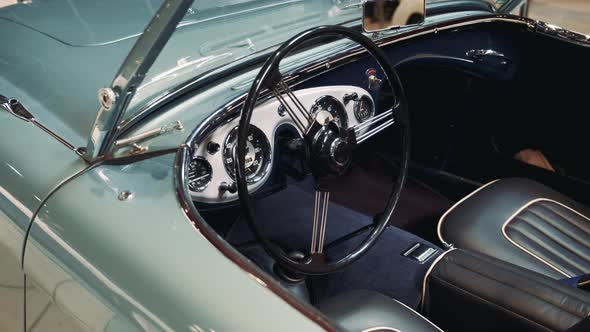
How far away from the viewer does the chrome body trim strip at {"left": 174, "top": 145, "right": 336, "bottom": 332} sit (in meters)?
0.84

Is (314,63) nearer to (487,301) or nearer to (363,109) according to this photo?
(363,109)

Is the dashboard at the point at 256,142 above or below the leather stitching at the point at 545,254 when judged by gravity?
above

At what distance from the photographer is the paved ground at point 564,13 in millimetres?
5500

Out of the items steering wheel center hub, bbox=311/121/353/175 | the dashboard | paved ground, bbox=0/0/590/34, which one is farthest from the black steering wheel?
paved ground, bbox=0/0/590/34

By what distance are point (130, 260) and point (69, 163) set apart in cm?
35

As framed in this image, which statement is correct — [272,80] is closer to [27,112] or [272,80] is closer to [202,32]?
[202,32]

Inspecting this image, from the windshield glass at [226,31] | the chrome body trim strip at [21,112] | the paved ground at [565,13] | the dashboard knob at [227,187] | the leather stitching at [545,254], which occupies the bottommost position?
the paved ground at [565,13]

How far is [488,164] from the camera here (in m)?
2.40

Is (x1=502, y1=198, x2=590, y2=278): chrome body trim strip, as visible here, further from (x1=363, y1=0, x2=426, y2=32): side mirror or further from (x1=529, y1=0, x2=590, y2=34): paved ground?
(x1=529, y1=0, x2=590, y2=34): paved ground

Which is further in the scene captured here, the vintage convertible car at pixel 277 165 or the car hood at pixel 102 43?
the car hood at pixel 102 43

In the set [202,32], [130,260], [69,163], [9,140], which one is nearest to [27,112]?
[9,140]

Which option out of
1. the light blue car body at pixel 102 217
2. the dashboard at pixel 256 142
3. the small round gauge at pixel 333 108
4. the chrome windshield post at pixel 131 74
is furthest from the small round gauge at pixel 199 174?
the small round gauge at pixel 333 108

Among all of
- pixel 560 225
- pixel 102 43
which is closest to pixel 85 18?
pixel 102 43

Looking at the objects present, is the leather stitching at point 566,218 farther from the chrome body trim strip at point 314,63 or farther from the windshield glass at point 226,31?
the windshield glass at point 226,31
